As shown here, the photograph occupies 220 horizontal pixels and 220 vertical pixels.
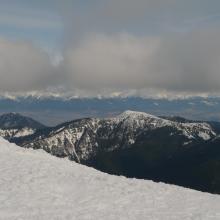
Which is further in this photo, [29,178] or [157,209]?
[29,178]

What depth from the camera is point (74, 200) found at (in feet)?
112

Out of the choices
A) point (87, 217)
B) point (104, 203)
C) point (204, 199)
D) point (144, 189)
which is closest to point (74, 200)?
point (104, 203)

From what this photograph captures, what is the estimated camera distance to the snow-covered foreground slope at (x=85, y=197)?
3038 centimetres

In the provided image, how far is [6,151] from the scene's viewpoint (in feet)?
167

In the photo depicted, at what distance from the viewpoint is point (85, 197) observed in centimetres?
3500

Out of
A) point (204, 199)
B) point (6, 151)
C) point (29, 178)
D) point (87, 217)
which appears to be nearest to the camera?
point (87, 217)

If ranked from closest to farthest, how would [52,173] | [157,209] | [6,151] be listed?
[157,209] < [52,173] < [6,151]

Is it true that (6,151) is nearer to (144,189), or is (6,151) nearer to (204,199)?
(144,189)

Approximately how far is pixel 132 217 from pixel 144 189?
8577mm

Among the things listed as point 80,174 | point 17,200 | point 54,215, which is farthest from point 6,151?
point 54,215

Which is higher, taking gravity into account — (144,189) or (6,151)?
(6,151)

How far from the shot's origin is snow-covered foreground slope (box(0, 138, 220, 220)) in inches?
1196

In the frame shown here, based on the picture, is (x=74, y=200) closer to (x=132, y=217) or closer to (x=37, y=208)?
(x=37, y=208)

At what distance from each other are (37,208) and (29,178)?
8078 mm
